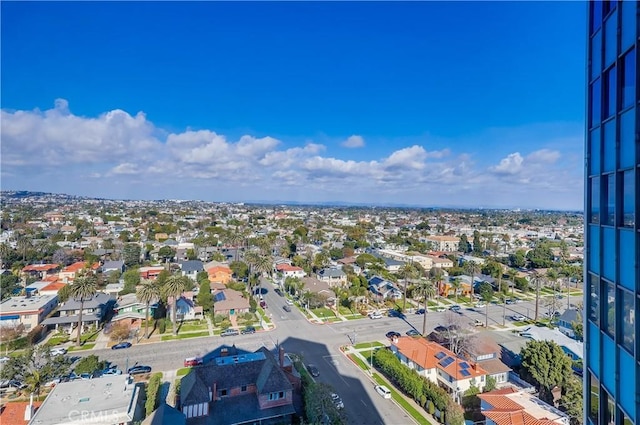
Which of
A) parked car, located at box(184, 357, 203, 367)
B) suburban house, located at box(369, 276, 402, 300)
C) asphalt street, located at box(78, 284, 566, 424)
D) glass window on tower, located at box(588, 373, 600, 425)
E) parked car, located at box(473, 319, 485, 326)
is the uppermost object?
glass window on tower, located at box(588, 373, 600, 425)

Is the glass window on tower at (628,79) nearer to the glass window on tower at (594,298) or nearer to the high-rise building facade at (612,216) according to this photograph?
the high-rise building facade at (612,216)

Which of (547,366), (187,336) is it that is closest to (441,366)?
(547,366)

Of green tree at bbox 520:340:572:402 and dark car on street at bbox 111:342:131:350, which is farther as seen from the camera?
dark car on street at bbox 111:342:131:350

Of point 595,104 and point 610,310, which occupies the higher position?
point 595,104

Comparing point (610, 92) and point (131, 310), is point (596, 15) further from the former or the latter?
point (131, 310)

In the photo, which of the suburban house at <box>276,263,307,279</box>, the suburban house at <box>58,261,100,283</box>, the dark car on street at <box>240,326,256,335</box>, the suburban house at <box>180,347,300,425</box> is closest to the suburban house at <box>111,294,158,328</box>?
the dark car on street at <box>240,326,256,335</box>

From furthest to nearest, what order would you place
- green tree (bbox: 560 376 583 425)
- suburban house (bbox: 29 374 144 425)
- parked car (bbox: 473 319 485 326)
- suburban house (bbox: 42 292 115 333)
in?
parked car (bbox: 473 319 485 326) < suburban house (bbox: 42 292 115 333) < green tree (bbox: 560 376 583 425) < suburban house (bbox: 29 374 144 425)

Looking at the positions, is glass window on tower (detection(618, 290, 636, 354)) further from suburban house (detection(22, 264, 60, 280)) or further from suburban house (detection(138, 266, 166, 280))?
suburban house (detection(22, 264, 60, 280))
